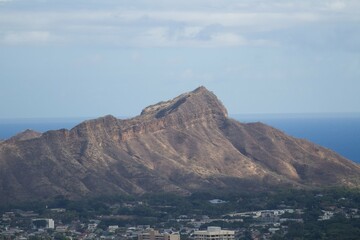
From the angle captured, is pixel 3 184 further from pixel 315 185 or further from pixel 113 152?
pixel 315 185

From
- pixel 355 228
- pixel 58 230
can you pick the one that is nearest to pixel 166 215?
pixel 58 230

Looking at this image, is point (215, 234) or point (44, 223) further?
point (44, 223)

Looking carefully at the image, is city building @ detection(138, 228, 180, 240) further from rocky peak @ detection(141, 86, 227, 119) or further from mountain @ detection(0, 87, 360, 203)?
rocky peak @ detection(141, 86, 227, 119)

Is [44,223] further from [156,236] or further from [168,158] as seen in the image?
[168,158]

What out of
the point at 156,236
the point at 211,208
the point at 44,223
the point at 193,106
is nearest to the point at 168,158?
the point at 193,106

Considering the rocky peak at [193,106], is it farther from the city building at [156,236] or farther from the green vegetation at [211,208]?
the city building at [156,236]
